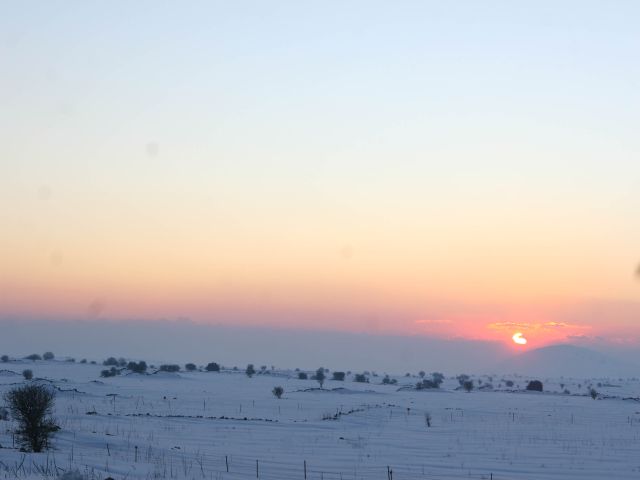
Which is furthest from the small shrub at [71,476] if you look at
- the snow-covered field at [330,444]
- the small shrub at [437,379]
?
the small shrub at [437,379]

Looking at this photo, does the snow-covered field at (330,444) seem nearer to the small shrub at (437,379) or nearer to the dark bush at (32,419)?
the dark bush at (32,419)

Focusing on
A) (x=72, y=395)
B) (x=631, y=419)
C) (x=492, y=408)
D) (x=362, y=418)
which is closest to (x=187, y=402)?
(x=72, y=395)

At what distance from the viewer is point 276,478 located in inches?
896

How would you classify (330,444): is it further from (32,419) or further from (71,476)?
(71,476)

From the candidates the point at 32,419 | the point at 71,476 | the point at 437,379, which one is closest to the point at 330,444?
the point at 32,419

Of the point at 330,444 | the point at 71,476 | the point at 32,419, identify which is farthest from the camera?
the point at 330,444

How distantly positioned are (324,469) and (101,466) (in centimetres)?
725

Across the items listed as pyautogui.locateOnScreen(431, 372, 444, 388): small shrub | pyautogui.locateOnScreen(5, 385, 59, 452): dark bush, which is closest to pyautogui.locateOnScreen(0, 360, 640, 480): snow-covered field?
pyautogui.locateOnScreen(5, 385, 59, 452): dark bush

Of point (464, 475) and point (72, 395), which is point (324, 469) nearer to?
point (464, 475)

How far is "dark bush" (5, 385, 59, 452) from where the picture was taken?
85.5ft

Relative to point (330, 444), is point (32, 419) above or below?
above

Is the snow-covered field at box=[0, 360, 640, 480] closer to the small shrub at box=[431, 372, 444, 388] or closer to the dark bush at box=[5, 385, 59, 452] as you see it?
the dark bush at box=[5, 385, 59, 452]

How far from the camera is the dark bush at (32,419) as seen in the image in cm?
2605

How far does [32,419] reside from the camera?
26.6m
